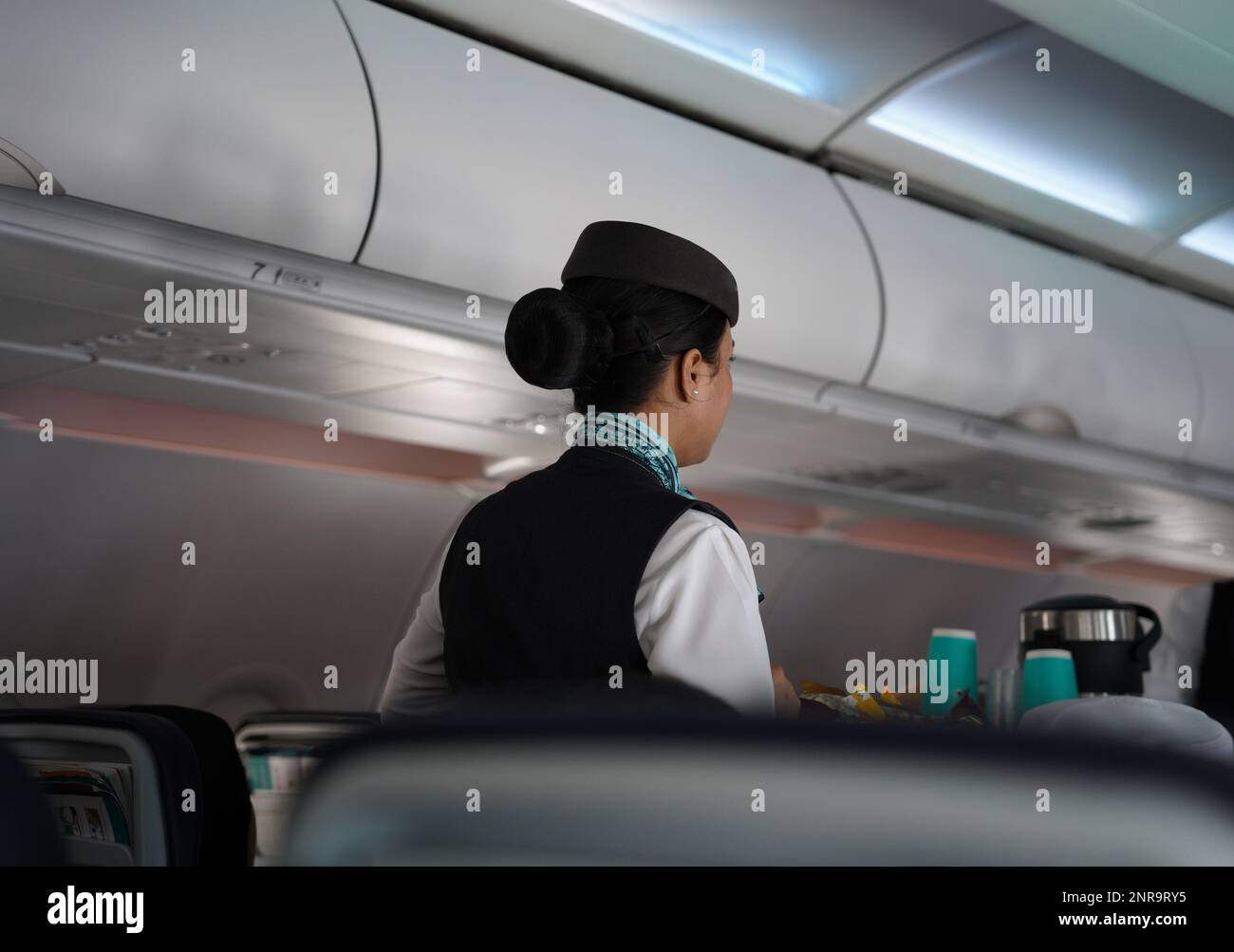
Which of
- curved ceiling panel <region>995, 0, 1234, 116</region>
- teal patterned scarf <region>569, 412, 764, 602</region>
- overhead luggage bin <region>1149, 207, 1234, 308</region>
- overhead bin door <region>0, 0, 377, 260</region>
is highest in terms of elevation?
overhead luggage bin <region>1149, 207, 1234, 308</region>

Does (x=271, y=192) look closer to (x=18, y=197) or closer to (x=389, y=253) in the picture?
(x=389, y=253)

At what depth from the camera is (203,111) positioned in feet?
7.66

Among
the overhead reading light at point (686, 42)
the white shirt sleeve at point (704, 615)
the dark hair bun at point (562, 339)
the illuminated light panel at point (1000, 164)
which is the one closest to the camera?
the white shirt sleeve at point (704, 615)

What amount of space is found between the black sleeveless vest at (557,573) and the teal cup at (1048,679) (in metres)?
1.31

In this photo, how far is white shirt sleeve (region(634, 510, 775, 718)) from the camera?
1127 millimetres

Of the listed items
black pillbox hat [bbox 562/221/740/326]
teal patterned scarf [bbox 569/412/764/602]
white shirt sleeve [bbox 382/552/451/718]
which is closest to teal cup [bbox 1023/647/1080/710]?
teal patterned scarf [bbox 569/412/764/602]

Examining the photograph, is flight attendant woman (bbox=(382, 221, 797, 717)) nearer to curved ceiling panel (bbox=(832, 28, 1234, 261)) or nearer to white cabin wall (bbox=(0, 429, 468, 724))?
curved ceiling panel (bbox=(832, 28, 1234, 261))

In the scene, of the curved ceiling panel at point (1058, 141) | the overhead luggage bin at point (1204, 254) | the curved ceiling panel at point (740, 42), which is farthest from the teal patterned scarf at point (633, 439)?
the overhead luggage bin at point (1204, 254)

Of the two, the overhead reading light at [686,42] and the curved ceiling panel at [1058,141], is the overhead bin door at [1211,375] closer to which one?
the curved ceiling panel at [1058,141]

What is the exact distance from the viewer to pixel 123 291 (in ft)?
8.77

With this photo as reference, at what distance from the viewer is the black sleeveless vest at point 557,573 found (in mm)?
1194

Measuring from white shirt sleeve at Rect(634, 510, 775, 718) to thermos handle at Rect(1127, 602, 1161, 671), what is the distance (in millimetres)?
1531

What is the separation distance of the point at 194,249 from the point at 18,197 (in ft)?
1.14
